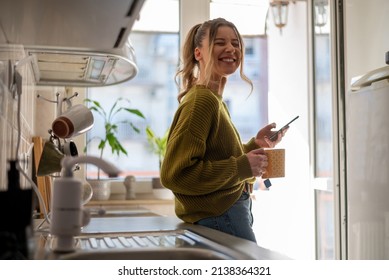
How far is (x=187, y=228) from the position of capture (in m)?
1.06

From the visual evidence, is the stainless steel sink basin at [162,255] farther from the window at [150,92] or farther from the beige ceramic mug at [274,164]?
the window at [150,92]

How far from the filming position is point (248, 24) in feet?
8.61

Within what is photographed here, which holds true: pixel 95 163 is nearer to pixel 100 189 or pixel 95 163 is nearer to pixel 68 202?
pixel 68 202

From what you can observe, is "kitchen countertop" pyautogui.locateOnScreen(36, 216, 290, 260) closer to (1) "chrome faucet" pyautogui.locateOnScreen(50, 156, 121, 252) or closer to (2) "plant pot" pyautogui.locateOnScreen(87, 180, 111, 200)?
(1) "chrome faucet" pyautogui.locateOnScreen(50, 156, 121, 252)

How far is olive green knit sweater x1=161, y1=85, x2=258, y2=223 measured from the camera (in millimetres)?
1038

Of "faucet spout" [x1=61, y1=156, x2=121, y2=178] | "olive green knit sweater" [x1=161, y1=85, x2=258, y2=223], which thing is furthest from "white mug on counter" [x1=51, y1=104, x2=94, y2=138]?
"faucet spout" [x1=61, y1=156, x2=121, y2=178]

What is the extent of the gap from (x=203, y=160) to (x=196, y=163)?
0.04m

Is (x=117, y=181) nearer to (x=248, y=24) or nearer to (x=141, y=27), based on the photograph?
(x=141, y=27)

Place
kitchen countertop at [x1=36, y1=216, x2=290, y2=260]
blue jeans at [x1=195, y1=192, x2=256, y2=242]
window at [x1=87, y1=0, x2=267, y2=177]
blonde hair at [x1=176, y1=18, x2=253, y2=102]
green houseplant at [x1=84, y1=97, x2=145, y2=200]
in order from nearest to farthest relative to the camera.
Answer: kitchen countertop at [x1=36, y1=216, x2=290, y2=260], blue jeans at [x1=195, y1=192, x2=256, y2=242], blonde hair at [x1=176, y1=18, x2=253, y2=102], green houseplant at [x1=84, y1=97, x2=145, y2=200], window at [x1=87, y1=0, x2=267, y2=177]

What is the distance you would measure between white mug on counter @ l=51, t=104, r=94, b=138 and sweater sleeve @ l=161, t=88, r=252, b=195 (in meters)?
0.18

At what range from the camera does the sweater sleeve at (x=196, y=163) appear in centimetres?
103

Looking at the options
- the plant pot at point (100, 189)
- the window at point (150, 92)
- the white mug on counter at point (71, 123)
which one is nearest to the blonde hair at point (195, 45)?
the white mug on counter at point (71, 123)

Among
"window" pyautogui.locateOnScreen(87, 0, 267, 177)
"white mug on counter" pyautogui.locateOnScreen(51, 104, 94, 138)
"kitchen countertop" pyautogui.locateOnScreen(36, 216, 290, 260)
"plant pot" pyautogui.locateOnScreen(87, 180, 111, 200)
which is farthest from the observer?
"window" pyautogui.locateOnScreen(87, 0, 267, 177)
